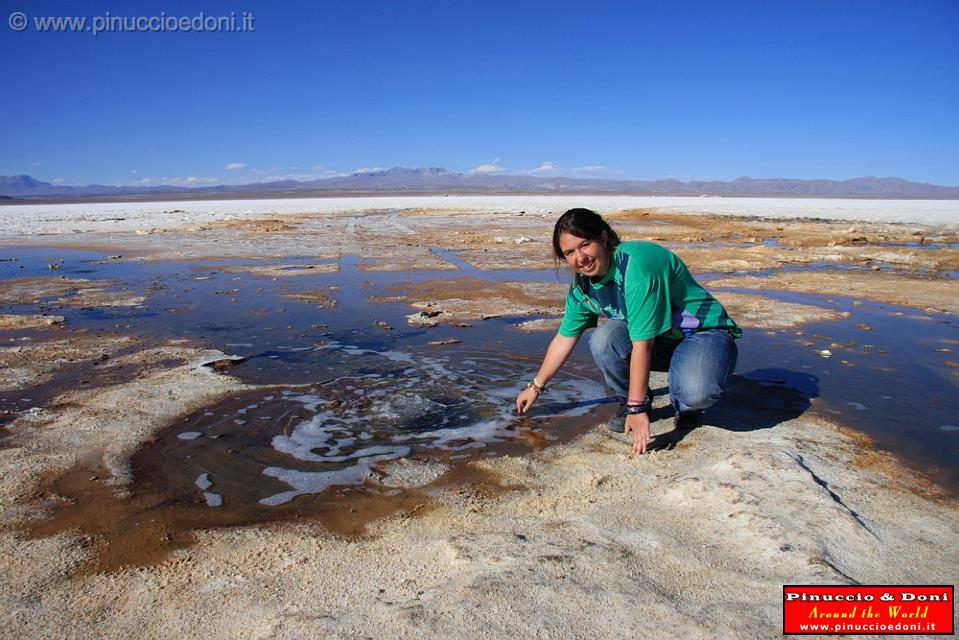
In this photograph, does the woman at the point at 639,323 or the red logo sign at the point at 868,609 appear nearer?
the red logo sign at the point at 868,609

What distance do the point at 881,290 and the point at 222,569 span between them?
820 centimetres

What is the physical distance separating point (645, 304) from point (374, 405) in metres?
1.79

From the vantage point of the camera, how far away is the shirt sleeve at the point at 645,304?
2.62 metres

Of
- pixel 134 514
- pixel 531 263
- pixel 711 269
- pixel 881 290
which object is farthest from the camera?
pixel 531 263

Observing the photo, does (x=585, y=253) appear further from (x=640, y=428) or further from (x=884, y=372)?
(x=884, y=372)

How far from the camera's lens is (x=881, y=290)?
7.64 metres

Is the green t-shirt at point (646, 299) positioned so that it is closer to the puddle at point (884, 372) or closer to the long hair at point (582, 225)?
the long hair at point (582, 225)

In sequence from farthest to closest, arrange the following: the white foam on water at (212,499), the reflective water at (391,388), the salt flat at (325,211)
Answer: the salt flat at (325,211) → the reflective water at (391,388) → the white foam on water at (212,499)

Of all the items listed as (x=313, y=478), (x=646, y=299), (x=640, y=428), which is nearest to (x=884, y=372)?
(x=640, y=428)

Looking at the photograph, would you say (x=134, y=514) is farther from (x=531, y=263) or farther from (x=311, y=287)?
(x=531, y=263)

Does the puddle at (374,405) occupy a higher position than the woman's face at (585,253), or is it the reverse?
the woman's face at (585,253)

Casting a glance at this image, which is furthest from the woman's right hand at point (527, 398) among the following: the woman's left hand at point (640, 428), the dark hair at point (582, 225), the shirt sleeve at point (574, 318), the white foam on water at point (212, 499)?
the white foam on water at point (212, 499)

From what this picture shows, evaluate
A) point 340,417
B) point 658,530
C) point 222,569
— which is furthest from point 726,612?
point 340,417

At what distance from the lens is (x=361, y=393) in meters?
3.88
